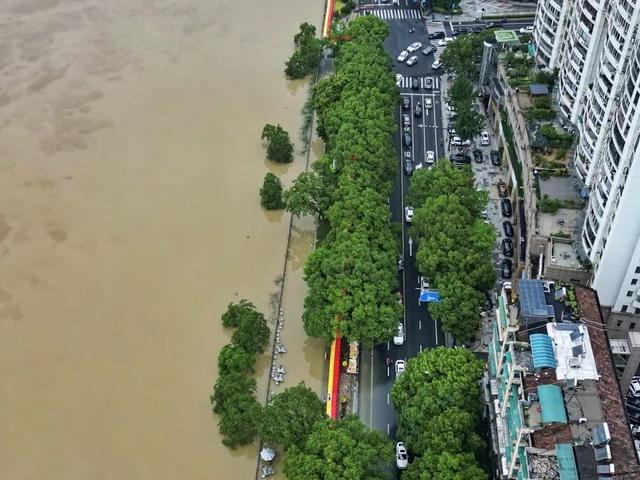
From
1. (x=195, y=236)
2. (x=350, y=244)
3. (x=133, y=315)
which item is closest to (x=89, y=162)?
(x=195, y=236)

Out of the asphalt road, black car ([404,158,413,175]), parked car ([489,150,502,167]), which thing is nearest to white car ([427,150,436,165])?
the asphalt road

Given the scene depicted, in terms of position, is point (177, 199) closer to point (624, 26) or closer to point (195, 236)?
point (195, 236)

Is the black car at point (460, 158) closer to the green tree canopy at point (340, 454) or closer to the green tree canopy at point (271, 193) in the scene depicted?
the green tree canopy at point (271, 193)

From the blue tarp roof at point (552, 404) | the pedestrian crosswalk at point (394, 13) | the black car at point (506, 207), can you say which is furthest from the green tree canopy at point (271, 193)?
the pedestrian crosswalk at point (394, 13)

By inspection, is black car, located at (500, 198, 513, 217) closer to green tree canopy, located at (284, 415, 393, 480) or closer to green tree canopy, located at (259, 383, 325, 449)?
green tree canopy, located at (259, 383, 325, 449)

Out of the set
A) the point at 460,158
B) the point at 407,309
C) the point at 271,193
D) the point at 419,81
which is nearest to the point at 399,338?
the point at 407,309
